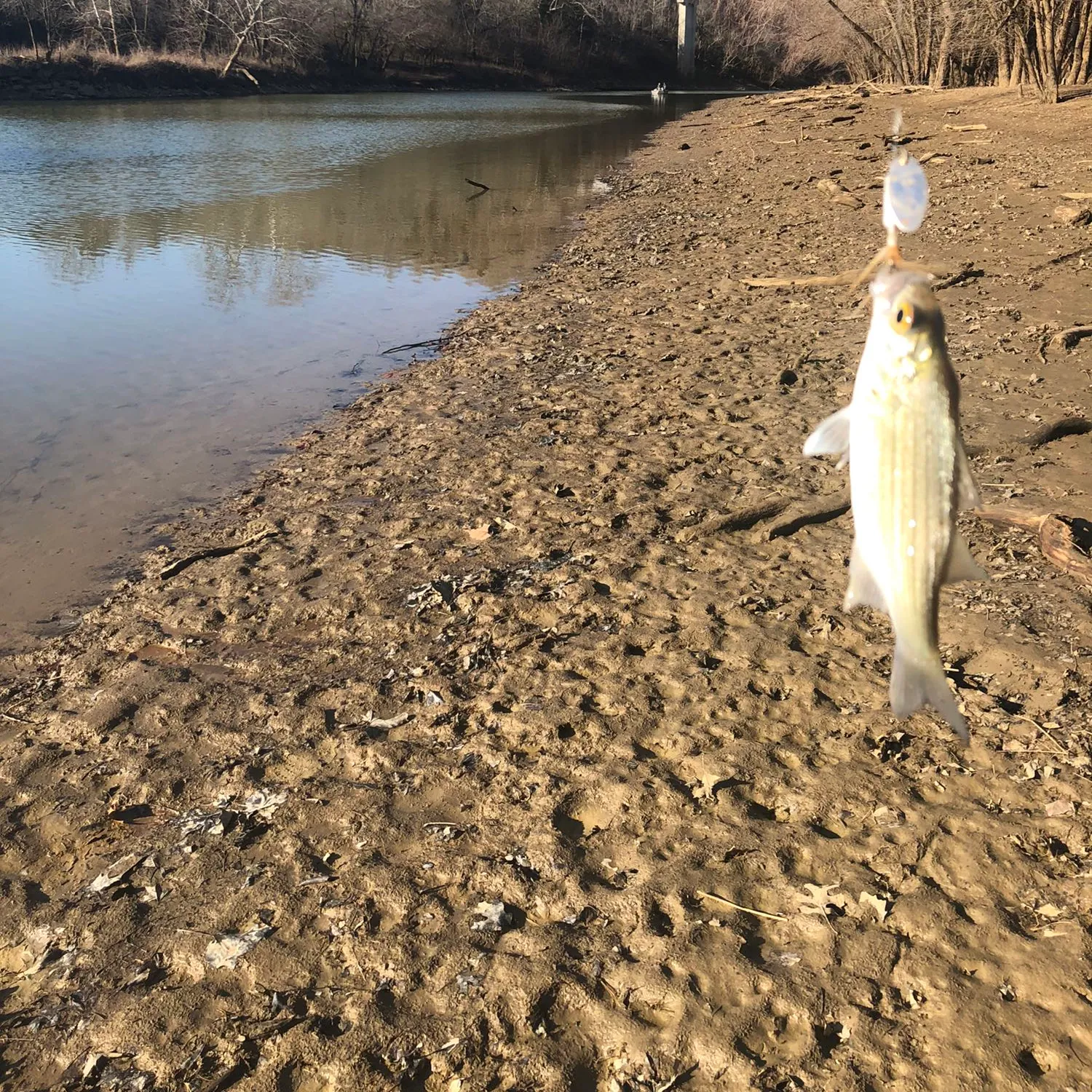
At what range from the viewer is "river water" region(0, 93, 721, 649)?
22.4 ft

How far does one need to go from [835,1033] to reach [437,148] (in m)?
29.1

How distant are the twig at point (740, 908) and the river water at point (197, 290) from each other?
408 centimetres

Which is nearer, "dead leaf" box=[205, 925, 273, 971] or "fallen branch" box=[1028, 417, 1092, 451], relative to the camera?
"dead leaf" box=[205, 925, 273, 971]

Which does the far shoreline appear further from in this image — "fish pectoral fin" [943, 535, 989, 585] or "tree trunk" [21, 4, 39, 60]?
"fish pectoral fin" [943, 535, 989, 585]

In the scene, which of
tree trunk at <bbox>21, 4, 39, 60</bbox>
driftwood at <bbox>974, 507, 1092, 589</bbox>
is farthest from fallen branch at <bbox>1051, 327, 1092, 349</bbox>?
tree trunk at <bbox>21, 4, 39, 60</bbox>

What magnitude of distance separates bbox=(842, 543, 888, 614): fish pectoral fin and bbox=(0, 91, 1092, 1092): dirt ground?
148 centimetres

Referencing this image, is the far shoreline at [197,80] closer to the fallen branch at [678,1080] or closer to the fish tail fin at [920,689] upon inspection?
the fallen branch at [678,1080]

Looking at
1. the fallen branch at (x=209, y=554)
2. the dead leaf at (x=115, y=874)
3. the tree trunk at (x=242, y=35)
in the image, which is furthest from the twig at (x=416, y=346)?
the tree trunk at (x=242, y=35)

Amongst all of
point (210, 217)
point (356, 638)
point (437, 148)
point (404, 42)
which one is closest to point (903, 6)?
point (437, 148)

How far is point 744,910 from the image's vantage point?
9.68 ft

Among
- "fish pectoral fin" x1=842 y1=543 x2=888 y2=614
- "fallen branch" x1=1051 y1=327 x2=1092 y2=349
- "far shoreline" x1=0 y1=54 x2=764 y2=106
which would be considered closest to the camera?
"fish pectoral fin" x1=842 y1=543 x2=888 y2=614

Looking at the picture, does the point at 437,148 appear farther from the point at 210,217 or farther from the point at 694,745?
the point at 694,745

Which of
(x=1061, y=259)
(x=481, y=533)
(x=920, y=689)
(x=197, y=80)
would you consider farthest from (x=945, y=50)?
(x=197, y=80)

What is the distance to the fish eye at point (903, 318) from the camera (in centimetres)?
147
